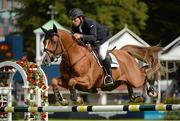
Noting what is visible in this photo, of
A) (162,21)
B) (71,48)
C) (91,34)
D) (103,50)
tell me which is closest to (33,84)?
(103,50)

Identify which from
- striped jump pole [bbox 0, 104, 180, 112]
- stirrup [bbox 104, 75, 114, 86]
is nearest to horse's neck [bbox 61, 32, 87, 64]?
stirrup [bbox 104, 75, 114, 86]

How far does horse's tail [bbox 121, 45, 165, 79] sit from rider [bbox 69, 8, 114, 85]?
1.15m

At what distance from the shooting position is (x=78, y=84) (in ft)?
38.7

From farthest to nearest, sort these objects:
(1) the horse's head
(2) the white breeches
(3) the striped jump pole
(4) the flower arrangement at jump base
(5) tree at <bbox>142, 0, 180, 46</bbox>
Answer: (5) tree at <bbox>142, 0, 180, 46</bbox>
(4) the flower arrangement at jump base
(2) the white breeches
(1) the horse's head
(3) the striped jump pole

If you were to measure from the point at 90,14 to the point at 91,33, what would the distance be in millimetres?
33232

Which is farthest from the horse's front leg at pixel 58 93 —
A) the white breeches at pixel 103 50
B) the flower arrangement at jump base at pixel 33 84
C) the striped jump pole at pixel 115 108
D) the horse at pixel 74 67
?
the flower arrangement at jump base at pixel 33 84

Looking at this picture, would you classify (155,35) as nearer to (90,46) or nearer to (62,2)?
(62,2)

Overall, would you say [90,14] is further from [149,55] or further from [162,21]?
[149,55]

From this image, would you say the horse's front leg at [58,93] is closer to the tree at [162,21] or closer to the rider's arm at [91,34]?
the rider's arm at [91,34]

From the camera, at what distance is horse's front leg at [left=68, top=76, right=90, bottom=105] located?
11662 mm

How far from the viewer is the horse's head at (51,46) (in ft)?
38.2

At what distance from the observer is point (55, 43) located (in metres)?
11.8

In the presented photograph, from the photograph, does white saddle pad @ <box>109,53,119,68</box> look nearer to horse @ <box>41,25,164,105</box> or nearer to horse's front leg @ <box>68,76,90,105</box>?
horse @ <box>41,25,164,105</box>

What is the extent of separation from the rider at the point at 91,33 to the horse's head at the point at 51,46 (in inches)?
16.0
